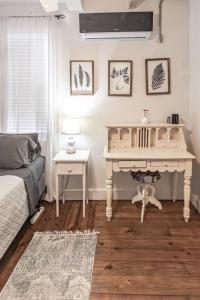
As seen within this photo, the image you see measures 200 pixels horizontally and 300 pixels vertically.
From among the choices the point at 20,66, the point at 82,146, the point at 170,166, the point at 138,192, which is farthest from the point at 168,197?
the point at 20,66

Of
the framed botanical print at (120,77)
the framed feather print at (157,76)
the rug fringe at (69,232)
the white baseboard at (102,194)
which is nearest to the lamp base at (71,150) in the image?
the white baseboard at (102,194)

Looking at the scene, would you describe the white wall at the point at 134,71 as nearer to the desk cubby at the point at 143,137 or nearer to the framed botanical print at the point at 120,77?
the framed botanical print at the point at 120,77

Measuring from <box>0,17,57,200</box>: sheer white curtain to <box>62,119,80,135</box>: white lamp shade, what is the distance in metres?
0.22

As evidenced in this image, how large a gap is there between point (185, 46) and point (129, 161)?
164cm

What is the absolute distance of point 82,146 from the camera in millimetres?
3471

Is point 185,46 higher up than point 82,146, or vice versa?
point 185,46

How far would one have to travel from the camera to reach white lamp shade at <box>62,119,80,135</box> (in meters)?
3.14

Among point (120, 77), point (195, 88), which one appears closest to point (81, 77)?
point (120, 77)

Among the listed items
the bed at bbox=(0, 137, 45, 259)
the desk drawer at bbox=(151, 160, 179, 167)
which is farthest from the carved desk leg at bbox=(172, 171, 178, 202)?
the bed at bbox=(0, 137, 45, 259)

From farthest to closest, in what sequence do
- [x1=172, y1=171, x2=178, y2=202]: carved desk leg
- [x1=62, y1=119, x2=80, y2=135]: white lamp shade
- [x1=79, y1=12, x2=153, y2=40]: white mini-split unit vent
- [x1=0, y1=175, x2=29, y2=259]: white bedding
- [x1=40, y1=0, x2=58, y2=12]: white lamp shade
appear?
1. [x1=172, y1=171, x2=178, y2=202]: carved desk leg
2. [x1=62, y1=119, x2=80, y2=135]: white lamp shade
3. [x1=79, y1=12, x2=153, y2=40]: white mini-split unit vent
4. [x1=0, y1=175, x2=29, y2=259]: white bedding
5. [x1=40, y1=0, x2=58, y2=12]: white lamp shade

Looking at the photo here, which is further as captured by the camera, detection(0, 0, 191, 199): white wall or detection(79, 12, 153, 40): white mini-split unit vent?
detection(0, 0, 191, 199): white wall

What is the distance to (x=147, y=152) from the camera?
2977mm

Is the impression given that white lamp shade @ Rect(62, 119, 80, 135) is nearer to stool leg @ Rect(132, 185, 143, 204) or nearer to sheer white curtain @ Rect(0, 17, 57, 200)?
sheer white curtain @ Rect(0, 17, 57, 200)

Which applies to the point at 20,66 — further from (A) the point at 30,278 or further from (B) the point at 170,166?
(A) the point at 30,278
